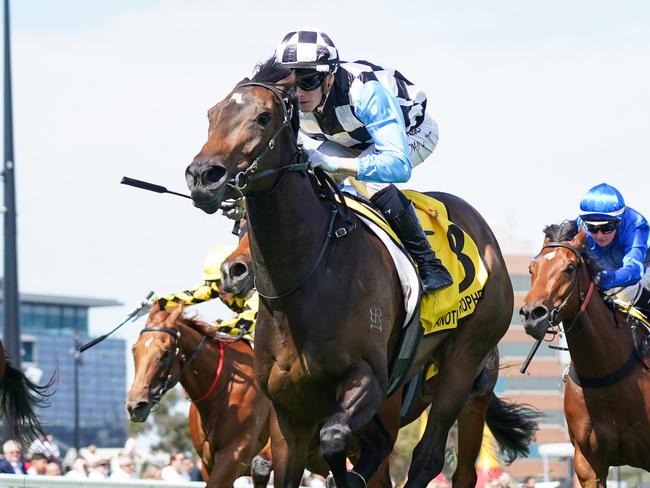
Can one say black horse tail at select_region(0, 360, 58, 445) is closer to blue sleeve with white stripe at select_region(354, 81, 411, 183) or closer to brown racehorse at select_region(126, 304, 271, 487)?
brown racehorse at select_region(126, 304, 271, 487)

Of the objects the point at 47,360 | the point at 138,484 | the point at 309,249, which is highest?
the point at 309,249

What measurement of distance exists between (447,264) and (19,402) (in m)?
4.09

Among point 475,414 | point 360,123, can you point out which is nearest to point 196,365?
point 475,414

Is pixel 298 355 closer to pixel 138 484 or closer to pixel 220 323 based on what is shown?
pixel 138 484

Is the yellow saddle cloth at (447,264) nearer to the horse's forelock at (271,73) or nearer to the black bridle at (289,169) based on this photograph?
the black bridle at (289,169)

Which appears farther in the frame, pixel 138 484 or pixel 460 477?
pixel 138 484

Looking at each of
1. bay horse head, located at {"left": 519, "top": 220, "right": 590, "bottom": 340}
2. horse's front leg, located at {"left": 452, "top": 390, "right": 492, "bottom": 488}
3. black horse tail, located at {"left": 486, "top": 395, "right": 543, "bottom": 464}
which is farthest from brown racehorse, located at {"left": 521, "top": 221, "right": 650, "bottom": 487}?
black horse tail, located at {"left": 486, "top": 395, "right": 543, "bottom": 464}

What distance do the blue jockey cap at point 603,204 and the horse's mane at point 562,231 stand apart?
110 millimetres

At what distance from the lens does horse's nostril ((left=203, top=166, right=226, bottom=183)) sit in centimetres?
579

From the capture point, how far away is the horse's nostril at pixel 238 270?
8.25 metres

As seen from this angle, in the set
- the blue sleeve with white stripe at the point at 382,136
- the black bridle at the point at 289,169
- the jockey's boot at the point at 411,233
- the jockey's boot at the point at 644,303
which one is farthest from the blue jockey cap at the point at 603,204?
the black bridle at the point at 289,169

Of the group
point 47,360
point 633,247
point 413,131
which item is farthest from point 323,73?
point 47,360

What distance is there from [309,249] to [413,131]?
1.88 metres

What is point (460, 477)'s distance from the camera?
9.29m
